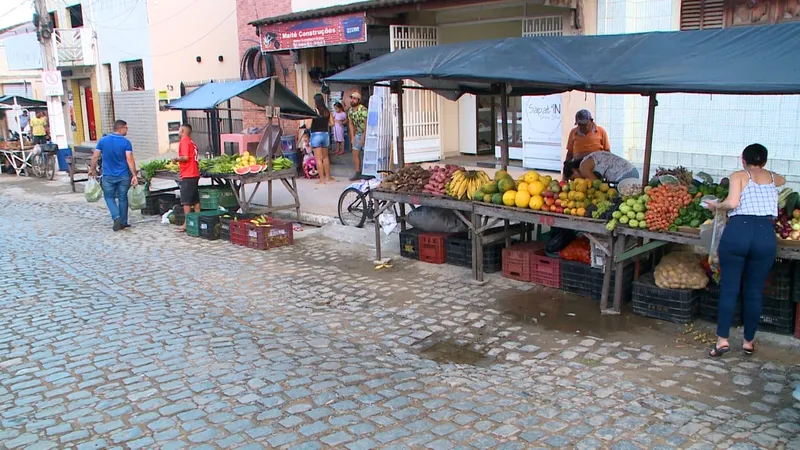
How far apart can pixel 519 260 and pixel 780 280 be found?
9.28 feet

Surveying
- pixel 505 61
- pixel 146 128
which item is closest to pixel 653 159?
pixel 505 61

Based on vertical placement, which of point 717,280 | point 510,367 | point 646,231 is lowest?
point 510,367

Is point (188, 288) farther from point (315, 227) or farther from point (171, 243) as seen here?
point (315, 227)

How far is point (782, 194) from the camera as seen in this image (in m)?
6.15

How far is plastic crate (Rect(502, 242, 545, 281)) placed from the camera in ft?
26.1

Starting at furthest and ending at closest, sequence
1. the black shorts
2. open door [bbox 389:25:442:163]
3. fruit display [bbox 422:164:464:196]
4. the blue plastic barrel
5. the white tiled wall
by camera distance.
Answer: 1. the blue plastic barrel
2. open door [bbox 389:25:442:163]
3. the black shorts
4. the white tiled wall
5. fruit display [bbox 422:164:464:196]

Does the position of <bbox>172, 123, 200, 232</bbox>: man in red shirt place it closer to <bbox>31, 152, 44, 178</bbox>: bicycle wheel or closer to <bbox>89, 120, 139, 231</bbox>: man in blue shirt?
<bbox>89, 120, 139, 231</bbox>: man in blue shirt

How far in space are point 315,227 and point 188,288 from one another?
392cm

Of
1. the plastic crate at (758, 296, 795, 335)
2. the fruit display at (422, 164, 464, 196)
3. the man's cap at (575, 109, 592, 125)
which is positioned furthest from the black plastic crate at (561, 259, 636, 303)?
the man's cap at (575, 109, 592, 125)

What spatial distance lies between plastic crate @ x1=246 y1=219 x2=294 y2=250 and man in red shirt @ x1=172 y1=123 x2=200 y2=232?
6.37 feet

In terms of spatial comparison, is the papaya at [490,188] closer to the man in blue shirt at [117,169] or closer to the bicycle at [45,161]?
the man in blue shirt at [117,169]

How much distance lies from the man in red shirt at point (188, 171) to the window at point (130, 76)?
1573 cm

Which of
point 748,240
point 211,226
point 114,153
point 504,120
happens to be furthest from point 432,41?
point 748,240

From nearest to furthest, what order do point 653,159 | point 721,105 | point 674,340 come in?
1. point 674,340
2. point 721,105
3. point 653,159
